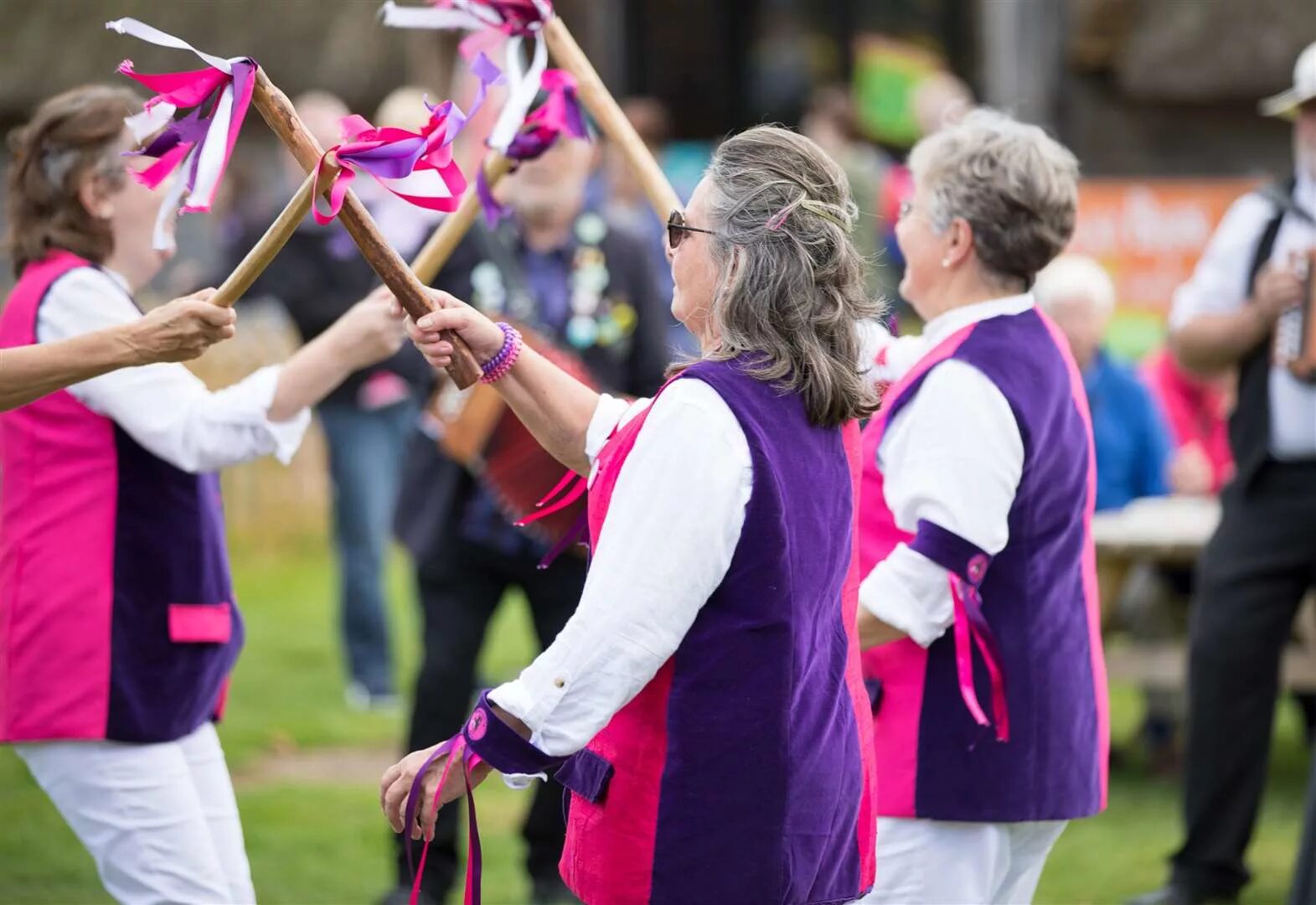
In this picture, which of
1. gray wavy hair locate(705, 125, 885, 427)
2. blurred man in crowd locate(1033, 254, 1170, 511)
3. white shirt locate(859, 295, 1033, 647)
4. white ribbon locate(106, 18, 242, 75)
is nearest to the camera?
gray wavy hair locate(705, 125, 885, 427)

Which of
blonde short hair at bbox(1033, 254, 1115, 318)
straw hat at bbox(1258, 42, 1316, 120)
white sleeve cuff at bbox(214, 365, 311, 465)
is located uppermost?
straw hat at bbox(1258, 42, 1316, 120)

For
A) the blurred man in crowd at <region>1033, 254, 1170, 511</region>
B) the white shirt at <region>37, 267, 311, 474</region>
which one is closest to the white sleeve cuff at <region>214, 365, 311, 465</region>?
the white shirt at <region>37, 267, 311, 474</region>

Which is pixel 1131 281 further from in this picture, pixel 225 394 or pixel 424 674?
pixel 225 394

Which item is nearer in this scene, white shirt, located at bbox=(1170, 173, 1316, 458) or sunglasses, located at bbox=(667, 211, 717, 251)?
sunglasses, located at bbox=(667, 211, 717, 251)

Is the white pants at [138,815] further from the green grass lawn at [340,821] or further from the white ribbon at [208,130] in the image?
the green grass lawn at [340,821]

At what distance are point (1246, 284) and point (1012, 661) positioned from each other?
7.05 feet

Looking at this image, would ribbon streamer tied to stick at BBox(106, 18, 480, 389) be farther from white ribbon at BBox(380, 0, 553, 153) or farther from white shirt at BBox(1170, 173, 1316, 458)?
white shirt at BBox(1170, 173, 1316, 458)

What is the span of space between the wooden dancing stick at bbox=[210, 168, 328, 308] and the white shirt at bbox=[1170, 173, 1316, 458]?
9.54ft

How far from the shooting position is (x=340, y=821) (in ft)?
18.1

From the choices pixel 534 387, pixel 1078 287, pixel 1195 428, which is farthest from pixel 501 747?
pixel 1195 428

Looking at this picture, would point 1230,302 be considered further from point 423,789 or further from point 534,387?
point 423,789

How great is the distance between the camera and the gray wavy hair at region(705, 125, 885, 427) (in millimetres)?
2379

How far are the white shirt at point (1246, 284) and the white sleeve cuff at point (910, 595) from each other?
2013 mm

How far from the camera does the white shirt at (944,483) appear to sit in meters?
2.90
